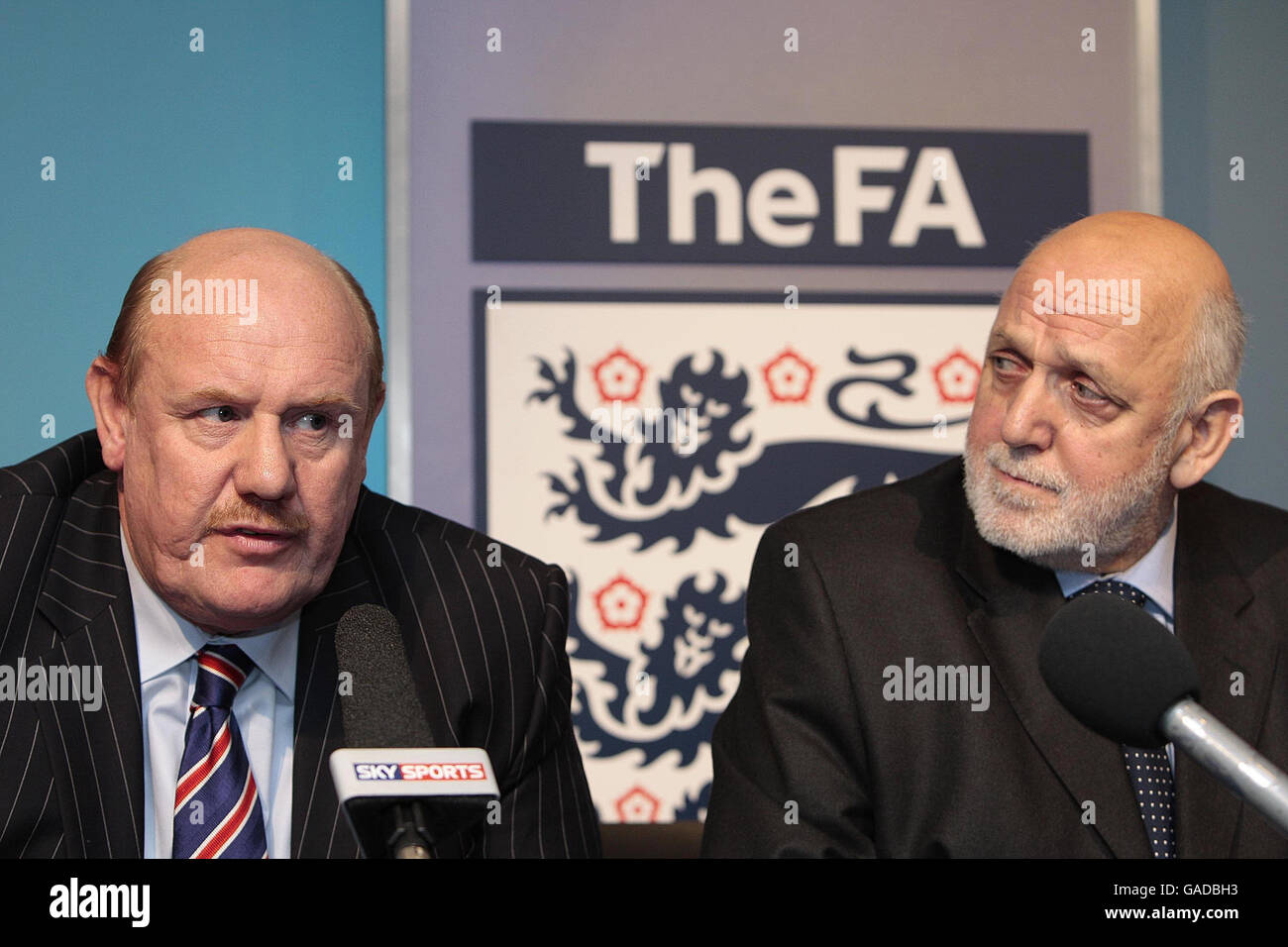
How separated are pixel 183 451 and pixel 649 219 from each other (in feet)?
5.16

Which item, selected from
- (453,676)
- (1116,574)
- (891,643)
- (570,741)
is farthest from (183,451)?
(1116,574)

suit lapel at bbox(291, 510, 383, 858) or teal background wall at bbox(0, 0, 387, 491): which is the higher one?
teal background wall at bbox(0, 0, 387, 491)

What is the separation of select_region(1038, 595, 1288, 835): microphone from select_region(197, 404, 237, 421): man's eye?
1.11 m

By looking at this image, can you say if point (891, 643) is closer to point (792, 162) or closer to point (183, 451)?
point (183, 451)

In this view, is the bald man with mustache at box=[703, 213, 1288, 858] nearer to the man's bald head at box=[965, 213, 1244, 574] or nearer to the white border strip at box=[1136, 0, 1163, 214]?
the man's bald head at box=[965, 213, 1244, 574]

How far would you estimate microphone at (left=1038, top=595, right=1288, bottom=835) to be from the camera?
35.4 inches

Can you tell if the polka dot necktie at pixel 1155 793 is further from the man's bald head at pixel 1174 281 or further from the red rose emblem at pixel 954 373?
the red rose emblem at pixel 954 373

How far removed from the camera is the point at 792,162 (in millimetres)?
3229

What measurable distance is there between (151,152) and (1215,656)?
7.50ft

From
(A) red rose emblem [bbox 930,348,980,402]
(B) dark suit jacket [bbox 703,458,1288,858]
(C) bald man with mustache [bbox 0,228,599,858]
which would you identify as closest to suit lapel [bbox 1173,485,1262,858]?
(B) dark suit jacket [bbox 703,458,1288,858]

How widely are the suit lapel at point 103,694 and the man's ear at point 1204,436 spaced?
150cm

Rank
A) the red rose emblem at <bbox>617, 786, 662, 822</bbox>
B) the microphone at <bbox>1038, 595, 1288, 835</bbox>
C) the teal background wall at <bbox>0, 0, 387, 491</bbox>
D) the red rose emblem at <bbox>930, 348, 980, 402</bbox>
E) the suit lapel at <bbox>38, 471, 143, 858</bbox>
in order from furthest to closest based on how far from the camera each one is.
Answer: the red rose emblem at <bbox>930, 348, 980, 402</bbox> < the red rose emblem at <bbox>617, 786, 662, 822</bbox> < the teal background wall at <bbox>0, 0, 387, 491</bbox> < the suit lapel at <bbox>38, 471, 143, 858</bbox> < the microphone at <bbox>1038, 595, 1288, 835</bbox>

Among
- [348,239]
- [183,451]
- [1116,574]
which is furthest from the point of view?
[348,239]

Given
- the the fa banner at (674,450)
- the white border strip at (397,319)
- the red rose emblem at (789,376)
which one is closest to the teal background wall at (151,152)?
the white border strip at (397,319)
